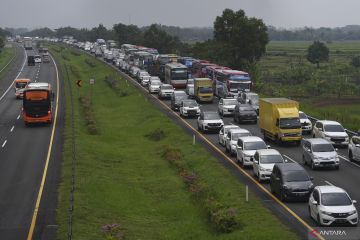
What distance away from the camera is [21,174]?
37.8 m

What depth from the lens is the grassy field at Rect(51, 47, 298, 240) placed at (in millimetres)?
26516

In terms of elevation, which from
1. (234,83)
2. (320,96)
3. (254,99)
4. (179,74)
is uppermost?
(234,83)

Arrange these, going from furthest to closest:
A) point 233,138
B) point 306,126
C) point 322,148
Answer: point 306,126 → point 233,138 → point 322,148

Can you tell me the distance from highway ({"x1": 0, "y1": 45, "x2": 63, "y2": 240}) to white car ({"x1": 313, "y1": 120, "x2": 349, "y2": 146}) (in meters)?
18.4

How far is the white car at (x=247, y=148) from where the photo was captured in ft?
129

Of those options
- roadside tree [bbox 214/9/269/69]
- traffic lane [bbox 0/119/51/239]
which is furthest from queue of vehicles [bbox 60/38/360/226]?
roadside tree [bbox 214/9/269/69]

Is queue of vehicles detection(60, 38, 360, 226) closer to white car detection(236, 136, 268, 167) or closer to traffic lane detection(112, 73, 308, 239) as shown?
white car detection(236, 136, 268, 167)

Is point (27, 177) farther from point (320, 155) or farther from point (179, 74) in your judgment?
point (179, 74)

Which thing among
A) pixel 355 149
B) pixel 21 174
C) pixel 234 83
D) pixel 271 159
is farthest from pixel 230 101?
pixel 21 174

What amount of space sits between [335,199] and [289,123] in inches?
788

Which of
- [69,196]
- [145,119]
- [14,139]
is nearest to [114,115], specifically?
[145,119]

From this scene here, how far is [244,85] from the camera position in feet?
241

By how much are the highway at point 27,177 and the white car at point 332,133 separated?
18.4m

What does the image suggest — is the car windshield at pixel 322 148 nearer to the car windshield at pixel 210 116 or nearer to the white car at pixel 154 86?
the car windshield at pixel 210 116
